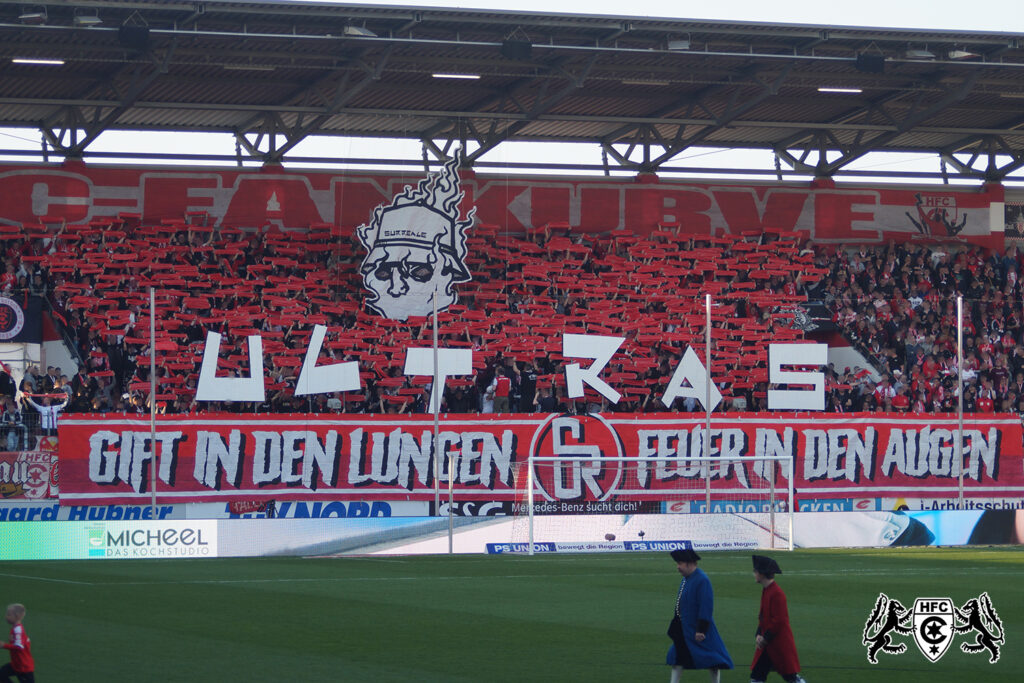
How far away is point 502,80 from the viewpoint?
3925 cm

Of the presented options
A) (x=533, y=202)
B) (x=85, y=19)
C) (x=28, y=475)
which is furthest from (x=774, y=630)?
(x=533, y=202)

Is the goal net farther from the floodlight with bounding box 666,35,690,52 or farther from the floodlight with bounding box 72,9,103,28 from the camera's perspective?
the floodlight with bounding box 72,9,103,28

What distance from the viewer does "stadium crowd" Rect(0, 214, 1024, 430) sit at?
36031 mm

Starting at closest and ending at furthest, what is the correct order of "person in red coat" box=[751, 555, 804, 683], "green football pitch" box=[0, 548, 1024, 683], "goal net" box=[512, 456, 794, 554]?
"person in red coat" box=[751, 555, 804, 683], "green football pitch" box=[0, 548, 1024, 683], "goal net" box=[512, 456, 794, 554]

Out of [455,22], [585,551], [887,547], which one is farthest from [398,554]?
[455,22]

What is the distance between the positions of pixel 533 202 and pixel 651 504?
11.8m

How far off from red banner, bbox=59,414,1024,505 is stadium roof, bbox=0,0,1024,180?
8.44 metres

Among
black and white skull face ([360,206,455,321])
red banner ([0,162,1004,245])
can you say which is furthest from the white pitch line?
red banner ([0,162,1004,245])

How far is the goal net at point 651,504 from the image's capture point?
30797 millimetres

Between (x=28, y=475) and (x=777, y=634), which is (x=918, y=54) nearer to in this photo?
(x=28, y=475)

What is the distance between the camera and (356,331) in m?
37.4

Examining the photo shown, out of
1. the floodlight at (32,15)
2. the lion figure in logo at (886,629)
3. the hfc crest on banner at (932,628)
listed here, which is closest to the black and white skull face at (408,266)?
the floodlight at (32,15)

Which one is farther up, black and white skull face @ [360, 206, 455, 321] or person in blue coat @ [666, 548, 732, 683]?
black and white skull face @ [360, 206, 455, 321]

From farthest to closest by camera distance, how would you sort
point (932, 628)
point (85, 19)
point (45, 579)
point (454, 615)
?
1. point (85, 19)
2. point (45, 579)
3. point (454, 615)
4. point (932, 628)
